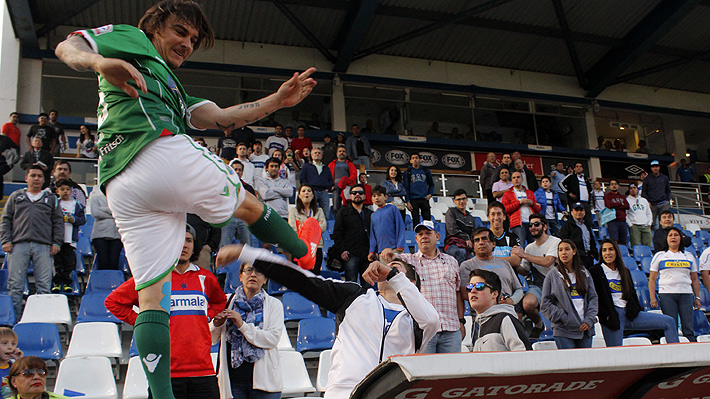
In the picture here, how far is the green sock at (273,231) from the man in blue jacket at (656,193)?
13.1 metres

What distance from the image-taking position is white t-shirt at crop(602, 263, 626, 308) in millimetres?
6555

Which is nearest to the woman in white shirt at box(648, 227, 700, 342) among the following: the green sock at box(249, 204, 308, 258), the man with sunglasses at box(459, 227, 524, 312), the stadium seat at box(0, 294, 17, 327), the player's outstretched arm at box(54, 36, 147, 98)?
the man with sunglasses at box(459, 227, 524, 312)

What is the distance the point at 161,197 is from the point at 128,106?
372 millimetres

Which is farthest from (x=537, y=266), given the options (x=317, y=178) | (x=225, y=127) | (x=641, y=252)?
(x=641, y=252)

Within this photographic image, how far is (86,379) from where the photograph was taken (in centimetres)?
516

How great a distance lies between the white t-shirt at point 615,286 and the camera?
6.55 meters

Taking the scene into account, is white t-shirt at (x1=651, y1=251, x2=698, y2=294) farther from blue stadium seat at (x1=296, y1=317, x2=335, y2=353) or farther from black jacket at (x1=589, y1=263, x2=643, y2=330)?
blue stadium seat at (x1=296, y1=317, x2=335, y2=353)

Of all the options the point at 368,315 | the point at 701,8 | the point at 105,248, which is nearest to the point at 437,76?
the point at 701,8

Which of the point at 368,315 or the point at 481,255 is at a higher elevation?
the point at 481,255

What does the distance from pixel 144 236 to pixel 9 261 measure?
528 cm

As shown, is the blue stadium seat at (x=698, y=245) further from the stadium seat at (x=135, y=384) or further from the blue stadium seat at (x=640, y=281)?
the stadium seat at (x=135, y=384)

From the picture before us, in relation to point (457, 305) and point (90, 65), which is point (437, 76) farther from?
point (90, 65)

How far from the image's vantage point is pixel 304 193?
8.15 meters

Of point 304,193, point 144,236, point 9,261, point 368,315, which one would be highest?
point 304,193
